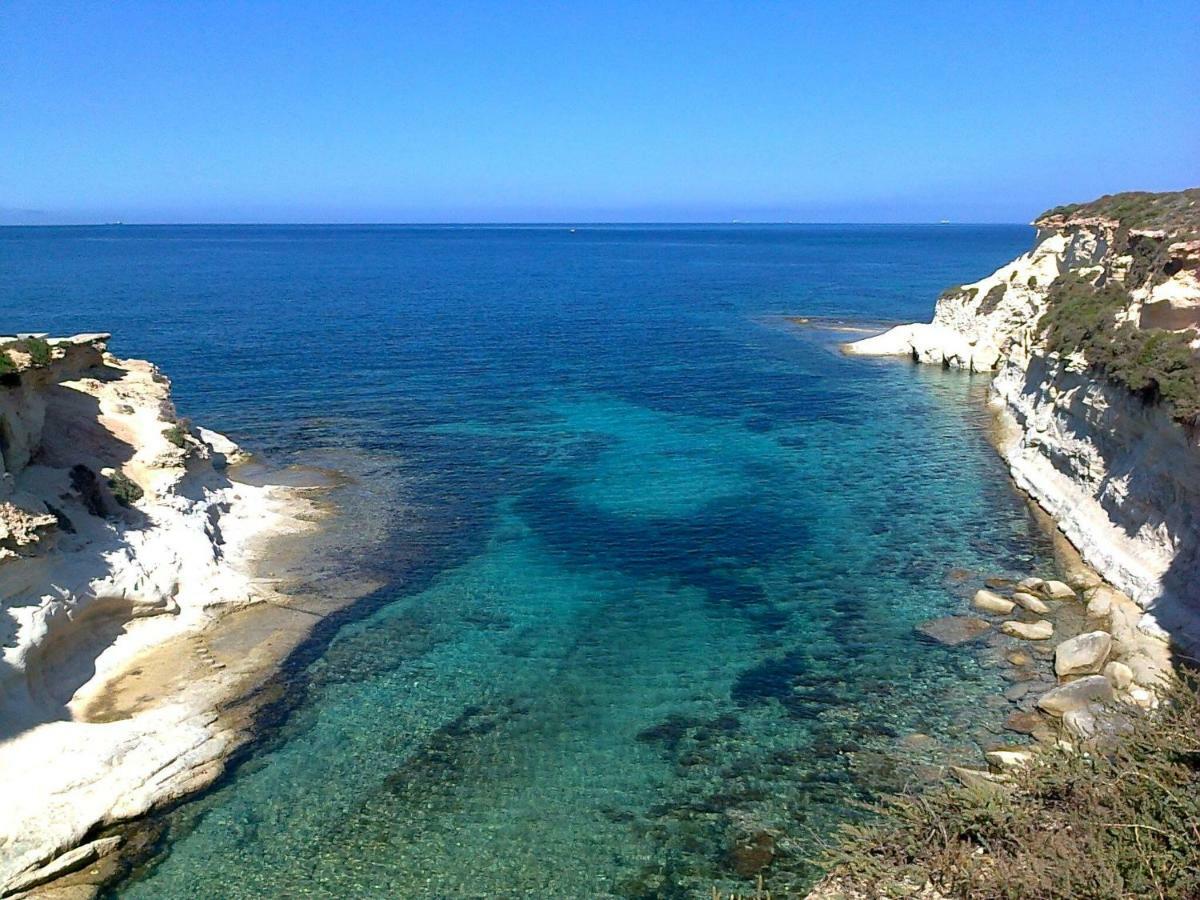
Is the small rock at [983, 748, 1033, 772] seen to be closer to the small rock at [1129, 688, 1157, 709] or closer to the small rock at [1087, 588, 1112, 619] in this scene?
the small rock at [1129, 688, 1157, 709]

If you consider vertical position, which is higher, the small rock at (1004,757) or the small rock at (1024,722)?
the small rock at (1004,757)

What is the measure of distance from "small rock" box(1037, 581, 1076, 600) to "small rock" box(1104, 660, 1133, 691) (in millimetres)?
5031

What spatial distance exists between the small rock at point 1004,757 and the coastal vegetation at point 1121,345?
1154cm

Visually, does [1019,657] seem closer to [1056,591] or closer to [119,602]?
[1056,591]

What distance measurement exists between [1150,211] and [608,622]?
34.8m

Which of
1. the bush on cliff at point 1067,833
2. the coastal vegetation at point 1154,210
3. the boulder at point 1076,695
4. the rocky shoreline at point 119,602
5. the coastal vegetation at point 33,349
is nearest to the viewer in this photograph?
the bush on cliff at point 1067,833

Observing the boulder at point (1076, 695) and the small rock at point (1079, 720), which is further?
→ the boulder at point (1076, 695)

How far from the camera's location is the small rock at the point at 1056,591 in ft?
94.1

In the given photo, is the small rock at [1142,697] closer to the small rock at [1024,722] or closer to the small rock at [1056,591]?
the small rock at [1024,722]

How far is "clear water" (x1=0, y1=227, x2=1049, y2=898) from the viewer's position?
724 inches

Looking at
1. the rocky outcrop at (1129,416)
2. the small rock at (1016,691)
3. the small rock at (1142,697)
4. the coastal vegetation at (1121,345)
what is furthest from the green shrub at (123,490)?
the coastal vegetation at (1121,345)

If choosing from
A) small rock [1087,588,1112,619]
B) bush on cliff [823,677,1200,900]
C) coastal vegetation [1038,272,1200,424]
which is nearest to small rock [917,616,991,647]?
small rock [1087,588,1112,619]

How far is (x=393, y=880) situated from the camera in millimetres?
17297

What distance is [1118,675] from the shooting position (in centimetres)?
2316
